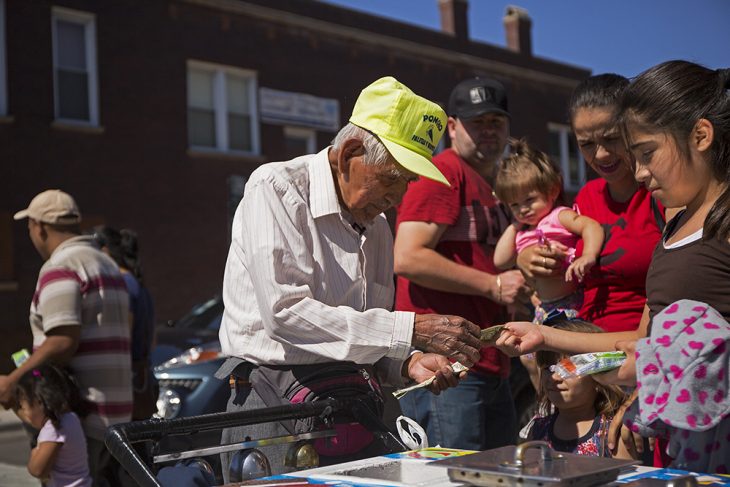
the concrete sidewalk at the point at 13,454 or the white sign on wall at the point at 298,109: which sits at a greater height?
the white sign on wall at the point at 298,109

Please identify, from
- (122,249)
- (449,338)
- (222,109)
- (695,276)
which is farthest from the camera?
(222,109)

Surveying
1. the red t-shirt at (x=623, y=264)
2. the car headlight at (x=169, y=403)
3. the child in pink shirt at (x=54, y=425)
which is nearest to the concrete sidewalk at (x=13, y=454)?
the car headlight at (x=169, y=403)

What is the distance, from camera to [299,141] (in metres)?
21.5

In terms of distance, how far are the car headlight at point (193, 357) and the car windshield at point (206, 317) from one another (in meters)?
0.90

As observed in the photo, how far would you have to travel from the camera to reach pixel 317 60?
70.5 ft

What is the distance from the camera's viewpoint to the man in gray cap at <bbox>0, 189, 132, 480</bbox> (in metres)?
4.80

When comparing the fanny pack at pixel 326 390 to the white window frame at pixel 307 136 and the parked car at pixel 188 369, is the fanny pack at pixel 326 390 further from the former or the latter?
the white window frame at pixel 307 136

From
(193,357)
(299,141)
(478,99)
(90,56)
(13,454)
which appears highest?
(90,56)

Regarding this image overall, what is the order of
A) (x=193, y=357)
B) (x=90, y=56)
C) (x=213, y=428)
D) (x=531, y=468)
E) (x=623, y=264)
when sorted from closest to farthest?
(x=531, y=468)
(x=213, y=428)
(x=623, y=264)
(x=193, y=357)
(x=90, y=56)

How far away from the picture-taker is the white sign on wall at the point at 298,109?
66.9ft

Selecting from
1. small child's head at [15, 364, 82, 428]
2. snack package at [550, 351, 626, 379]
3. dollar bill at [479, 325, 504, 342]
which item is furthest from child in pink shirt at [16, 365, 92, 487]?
snack package at [550, 351, 626, 379]

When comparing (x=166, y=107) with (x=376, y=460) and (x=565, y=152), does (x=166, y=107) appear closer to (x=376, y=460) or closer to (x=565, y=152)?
(x=565, y=152)

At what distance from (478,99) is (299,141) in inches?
680

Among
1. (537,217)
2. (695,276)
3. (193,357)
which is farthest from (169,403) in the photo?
(695,276)
